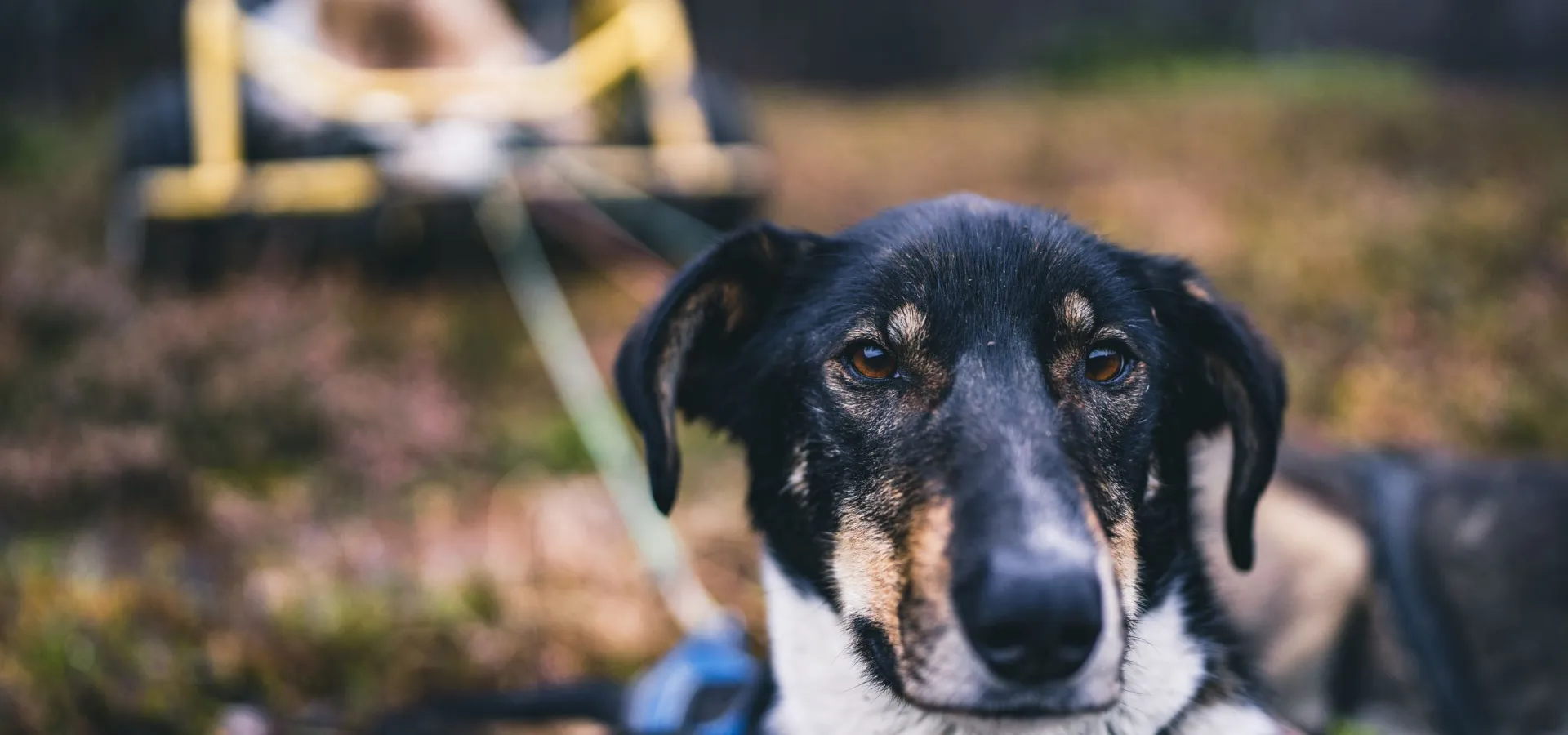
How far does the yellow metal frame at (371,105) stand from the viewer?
5.84 m

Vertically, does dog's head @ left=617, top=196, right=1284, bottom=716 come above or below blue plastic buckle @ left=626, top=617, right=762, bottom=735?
above

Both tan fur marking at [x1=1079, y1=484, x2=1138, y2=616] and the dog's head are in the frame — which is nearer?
the dog's head

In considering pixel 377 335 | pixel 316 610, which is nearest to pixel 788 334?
pixel 316 610

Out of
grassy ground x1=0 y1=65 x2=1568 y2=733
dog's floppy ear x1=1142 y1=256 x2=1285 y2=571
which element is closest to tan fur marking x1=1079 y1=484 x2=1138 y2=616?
dog's floppy ear x1=1142 y1=256 x2=1285 y2=571

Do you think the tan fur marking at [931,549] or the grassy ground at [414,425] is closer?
the tan fur marking at [931,549]

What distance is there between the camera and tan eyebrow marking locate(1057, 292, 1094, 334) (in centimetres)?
194

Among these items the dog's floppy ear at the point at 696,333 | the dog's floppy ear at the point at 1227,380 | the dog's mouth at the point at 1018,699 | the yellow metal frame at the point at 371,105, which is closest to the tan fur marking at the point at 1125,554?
the dog's mouth at the point at 1018,699

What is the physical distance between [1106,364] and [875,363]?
1.34 ft

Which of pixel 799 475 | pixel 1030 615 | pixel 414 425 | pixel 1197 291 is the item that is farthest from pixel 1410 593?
pixel 414 425

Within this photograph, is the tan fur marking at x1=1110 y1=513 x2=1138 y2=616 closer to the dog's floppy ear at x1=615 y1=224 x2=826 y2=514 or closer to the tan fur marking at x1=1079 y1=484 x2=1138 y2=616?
the tan fur marking at x1=1079 y1=484 x2=1138 y2=616

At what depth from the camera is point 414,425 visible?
457cm

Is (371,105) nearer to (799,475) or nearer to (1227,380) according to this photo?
(799,475)

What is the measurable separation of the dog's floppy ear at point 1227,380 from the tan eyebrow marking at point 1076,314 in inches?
8.7

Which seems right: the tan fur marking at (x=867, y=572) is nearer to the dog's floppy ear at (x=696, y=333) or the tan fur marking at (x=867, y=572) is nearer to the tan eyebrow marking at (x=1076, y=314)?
the dog's floppy ear at (x=696, y=333)
